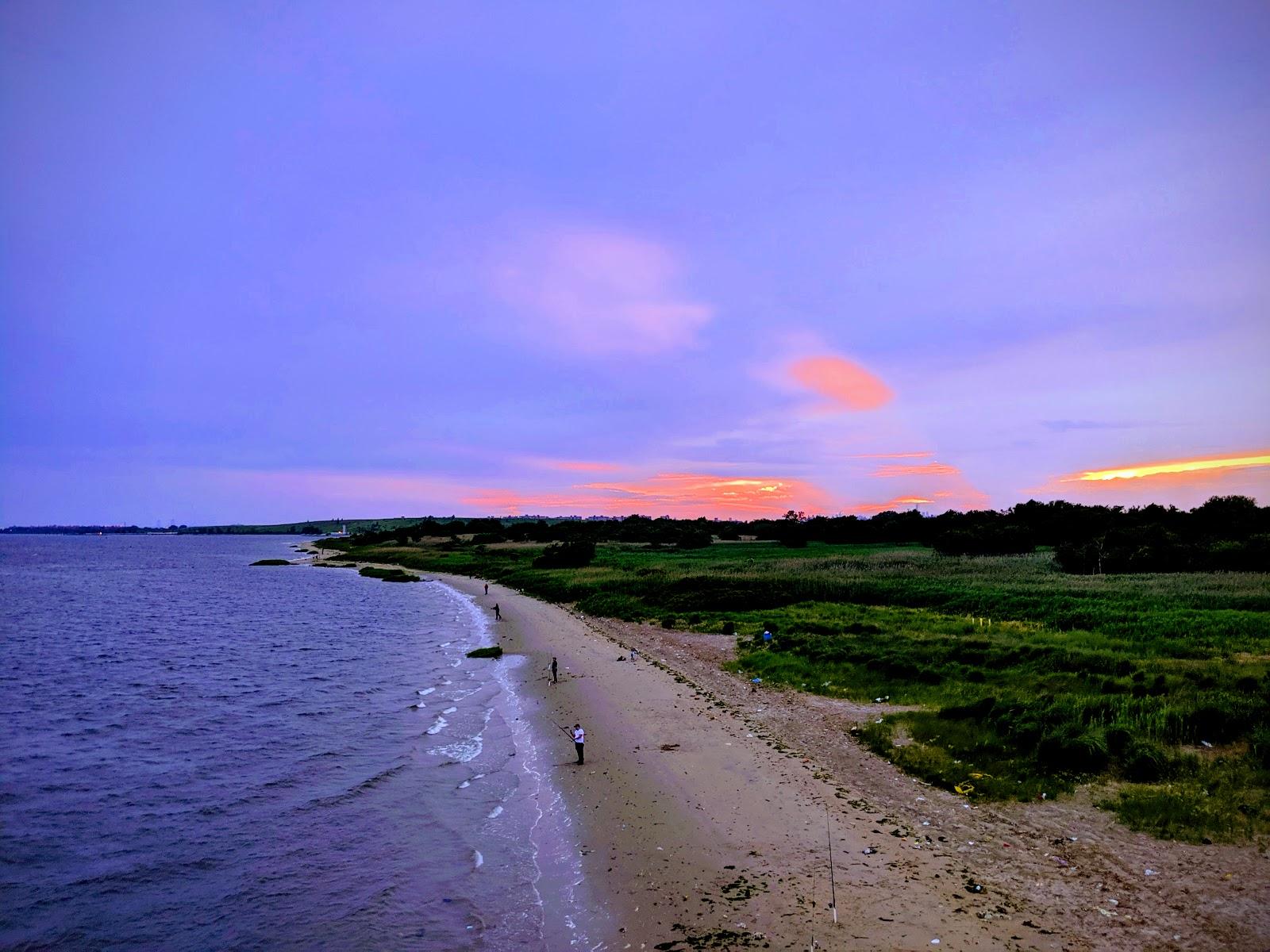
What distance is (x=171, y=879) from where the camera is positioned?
46.3 feet

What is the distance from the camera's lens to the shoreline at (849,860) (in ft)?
34.8

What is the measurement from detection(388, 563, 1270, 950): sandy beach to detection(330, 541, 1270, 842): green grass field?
1.53 m

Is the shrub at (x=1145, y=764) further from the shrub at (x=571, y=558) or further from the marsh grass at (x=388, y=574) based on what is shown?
the marsh grass at (x=388, y=574)

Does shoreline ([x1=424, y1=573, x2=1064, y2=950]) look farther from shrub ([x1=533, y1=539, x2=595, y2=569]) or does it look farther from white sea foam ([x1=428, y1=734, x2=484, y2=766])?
shrub ([x1=533, y1=539, x2=595, y2=569])

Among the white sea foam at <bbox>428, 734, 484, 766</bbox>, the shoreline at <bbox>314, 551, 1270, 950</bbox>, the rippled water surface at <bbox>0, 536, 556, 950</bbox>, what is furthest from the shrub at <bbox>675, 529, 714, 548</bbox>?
the shoreline at <bbox>314, 551, 1270, 950</bbox>

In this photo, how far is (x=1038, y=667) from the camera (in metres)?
25.1

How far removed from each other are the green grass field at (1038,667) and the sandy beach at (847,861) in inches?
60.1

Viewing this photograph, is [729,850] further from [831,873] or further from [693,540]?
[693,540]

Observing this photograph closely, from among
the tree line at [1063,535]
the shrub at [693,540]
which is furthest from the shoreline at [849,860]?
the shrub at [693,540]

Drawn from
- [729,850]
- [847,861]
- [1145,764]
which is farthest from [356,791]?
[1145,764]

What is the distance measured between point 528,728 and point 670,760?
266 inches

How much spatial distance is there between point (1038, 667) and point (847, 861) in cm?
1640

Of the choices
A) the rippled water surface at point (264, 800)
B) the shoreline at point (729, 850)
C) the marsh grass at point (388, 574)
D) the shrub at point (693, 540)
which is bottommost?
the marsh grass at point (388, 574)

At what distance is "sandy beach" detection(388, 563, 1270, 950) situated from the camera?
34.7 ft
